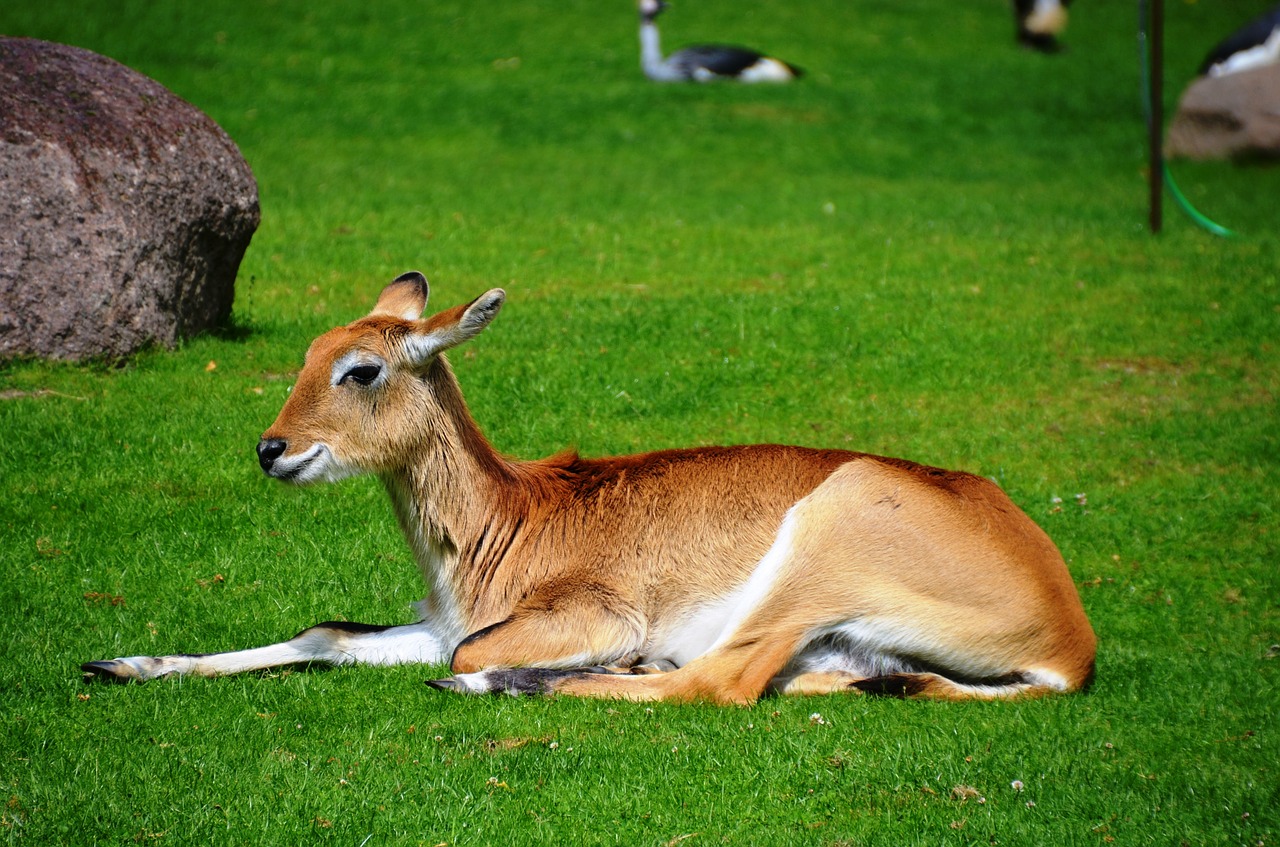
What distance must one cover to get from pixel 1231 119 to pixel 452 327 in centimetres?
1780

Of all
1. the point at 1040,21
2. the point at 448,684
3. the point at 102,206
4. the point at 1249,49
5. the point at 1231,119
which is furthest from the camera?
the point at 1040,21

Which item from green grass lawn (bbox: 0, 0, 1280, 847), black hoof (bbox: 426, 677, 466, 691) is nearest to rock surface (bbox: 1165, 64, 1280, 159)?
green grass lawn (bbox: 0, 0, 1280, 847)

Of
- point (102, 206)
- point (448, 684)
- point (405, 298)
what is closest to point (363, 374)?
point (405, 298)

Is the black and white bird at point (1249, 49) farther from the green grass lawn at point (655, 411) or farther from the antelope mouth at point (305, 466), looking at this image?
the antelope mouth at point (305, 466)

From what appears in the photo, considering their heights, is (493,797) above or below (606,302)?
above

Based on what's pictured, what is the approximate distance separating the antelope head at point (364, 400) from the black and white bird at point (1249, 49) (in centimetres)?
2109

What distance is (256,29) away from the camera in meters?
23.9

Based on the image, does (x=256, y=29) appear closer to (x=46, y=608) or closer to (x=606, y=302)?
(x=606, y=302)

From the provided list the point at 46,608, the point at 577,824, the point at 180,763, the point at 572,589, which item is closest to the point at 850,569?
the point at 572,589

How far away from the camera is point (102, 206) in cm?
1005

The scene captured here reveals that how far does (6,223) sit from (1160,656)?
804 cm

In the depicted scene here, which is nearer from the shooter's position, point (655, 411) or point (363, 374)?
point (363, 374)

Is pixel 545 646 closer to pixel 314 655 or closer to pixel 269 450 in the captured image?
pixel 314 655

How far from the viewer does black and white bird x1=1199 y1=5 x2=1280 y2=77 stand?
23.9 m
